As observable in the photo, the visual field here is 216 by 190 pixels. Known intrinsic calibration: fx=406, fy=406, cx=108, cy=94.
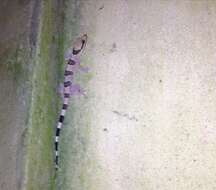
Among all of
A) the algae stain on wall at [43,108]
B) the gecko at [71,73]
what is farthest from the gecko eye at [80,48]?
the algae stain on wall at [43,108]

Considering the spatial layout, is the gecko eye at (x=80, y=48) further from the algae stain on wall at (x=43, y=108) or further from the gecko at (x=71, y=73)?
the algae stain on wall at (x=43, y=108)

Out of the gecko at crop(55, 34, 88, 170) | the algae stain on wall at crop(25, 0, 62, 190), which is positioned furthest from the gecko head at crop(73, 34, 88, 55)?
the algae stain on wall at crop(25, 0, 62, 190)

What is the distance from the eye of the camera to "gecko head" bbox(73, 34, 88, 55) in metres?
1.97

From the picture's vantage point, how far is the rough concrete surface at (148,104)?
68.6 inches

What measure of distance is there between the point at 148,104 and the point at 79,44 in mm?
456

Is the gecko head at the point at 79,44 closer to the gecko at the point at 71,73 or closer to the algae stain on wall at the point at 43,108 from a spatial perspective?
the gecko at the point at 71,73

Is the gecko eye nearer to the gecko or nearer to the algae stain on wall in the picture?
the gecko

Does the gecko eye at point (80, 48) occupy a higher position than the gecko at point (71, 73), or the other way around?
the gecko eye at point (80, 48)

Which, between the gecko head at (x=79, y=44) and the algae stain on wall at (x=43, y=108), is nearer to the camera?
the algae stain on wall at (x=43, y=108)

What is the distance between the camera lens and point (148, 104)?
5.99 ft

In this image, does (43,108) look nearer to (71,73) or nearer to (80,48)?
(71,73)

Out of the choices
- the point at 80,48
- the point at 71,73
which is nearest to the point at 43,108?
the point at 71,73

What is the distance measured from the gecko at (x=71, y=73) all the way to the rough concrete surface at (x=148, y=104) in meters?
0.04

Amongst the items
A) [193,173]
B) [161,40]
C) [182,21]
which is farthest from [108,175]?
[182,21]
